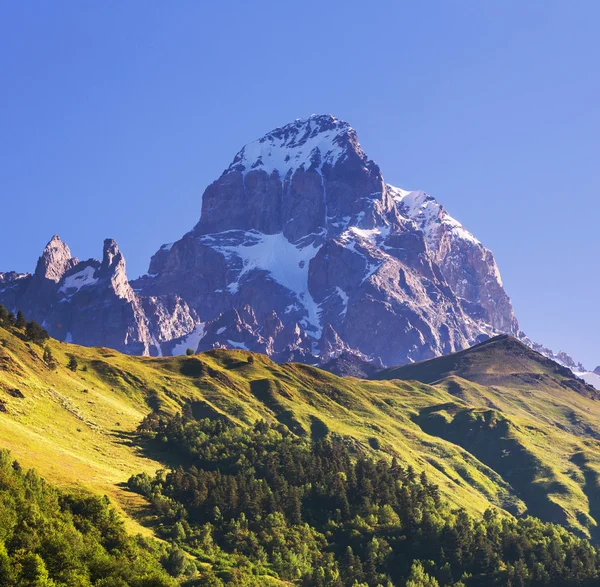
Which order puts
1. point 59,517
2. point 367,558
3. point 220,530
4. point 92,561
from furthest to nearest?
point 367,558 < point 220,530 < point 59,517 < point 92,561

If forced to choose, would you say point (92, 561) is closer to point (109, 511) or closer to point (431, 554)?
point (109, 511)

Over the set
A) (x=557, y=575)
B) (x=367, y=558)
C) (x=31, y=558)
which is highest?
(x=557, y=575)

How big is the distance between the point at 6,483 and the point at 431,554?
3905 inches

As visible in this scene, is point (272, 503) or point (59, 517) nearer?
point (59, 517)

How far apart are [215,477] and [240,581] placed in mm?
45958

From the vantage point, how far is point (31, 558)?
106m

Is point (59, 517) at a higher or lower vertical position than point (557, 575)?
lower

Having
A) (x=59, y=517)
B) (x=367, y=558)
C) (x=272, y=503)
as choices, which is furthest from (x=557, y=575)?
(x=59, y=517)

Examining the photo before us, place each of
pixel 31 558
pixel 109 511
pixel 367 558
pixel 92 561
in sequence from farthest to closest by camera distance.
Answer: pixel 367 558
pixel 109 511
pixel 92 561
pixel 31 558

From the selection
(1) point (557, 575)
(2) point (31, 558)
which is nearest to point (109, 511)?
(2) point (31, 558)

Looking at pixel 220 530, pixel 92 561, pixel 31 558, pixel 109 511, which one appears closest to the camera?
pixel 31 558

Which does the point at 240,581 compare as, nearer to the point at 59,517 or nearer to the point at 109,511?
the point at 109,511

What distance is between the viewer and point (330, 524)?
655 feet

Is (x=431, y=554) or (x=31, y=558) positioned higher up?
(x=431, y=554)
